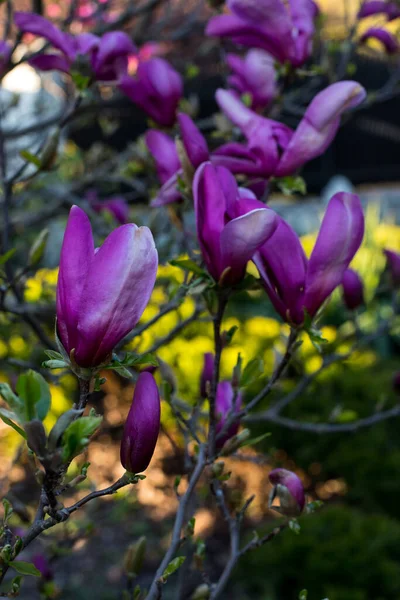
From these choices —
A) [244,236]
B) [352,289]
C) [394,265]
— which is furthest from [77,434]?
Answer: [394,265]

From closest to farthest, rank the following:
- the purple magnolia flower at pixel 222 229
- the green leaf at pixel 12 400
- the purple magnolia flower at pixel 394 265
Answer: the green leaf at pixel 12 400
the purple magnolia flower at pixel 222 229
the purple magnolia flower at pixel 394 265

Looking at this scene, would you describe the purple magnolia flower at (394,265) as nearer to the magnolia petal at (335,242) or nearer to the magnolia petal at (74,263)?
the magnolia petal at (335,242)

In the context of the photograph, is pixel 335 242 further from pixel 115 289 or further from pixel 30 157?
pixel 30 157

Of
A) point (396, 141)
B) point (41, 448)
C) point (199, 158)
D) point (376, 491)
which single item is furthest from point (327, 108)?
point (396, 141)

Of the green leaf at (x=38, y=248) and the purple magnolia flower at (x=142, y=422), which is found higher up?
the purple magnolia flower at (x=142, y=422)

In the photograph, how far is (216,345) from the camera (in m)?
0.96

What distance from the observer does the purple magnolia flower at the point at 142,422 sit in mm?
747

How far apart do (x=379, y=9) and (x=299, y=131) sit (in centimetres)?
101

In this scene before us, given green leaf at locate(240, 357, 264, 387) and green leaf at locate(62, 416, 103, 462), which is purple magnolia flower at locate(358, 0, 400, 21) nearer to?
green leaf at locate(240, 357, 264, 387)

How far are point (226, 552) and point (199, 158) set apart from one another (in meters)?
3.08

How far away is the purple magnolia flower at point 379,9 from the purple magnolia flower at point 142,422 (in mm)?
1453

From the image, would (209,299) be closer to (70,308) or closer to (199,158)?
(199,158)

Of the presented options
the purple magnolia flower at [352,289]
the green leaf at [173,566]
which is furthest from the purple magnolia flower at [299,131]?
the purple magnolia flower at [352,289]

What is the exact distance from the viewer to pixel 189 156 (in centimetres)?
101
